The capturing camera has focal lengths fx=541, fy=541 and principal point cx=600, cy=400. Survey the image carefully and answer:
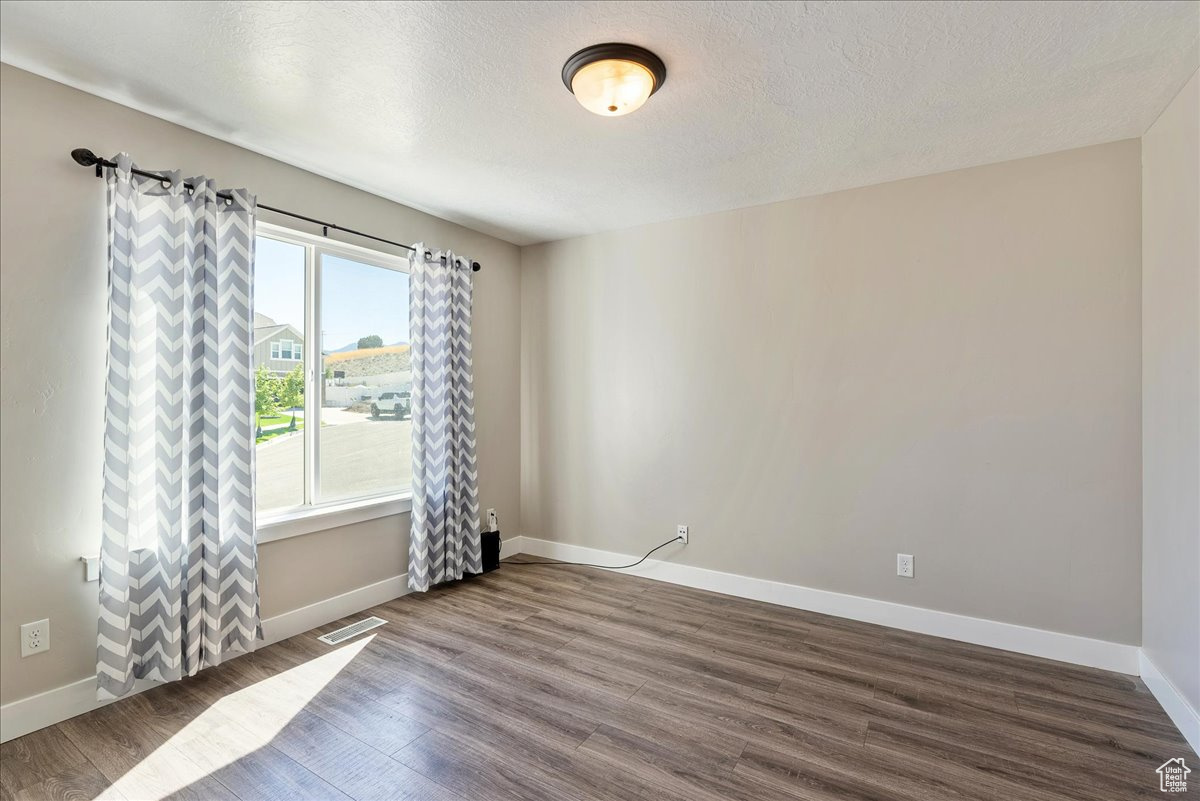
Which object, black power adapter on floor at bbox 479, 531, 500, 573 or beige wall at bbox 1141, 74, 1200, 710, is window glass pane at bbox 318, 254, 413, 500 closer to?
black power adapter on floor at bbox 479, 531, 500, 573

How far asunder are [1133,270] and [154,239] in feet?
14.4

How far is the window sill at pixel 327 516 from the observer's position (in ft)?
9.24

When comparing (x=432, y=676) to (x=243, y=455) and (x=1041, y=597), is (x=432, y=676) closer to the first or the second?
(x=243, y=455)

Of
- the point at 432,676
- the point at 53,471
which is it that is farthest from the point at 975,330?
the point at 53,471

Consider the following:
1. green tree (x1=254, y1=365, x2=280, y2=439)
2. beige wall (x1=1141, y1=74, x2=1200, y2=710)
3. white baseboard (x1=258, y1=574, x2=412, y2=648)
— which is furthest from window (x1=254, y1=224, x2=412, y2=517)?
beige wall (x1=1141, y1=74, x2=1200, y2=710)

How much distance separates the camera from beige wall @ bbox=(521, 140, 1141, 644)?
8.50 feet

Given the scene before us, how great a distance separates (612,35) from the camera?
185cm

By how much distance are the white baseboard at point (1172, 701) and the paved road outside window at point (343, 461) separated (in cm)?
387

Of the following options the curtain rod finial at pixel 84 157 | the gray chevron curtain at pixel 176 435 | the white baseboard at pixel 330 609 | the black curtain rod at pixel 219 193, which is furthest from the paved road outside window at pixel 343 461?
the curtain rod finial at pixel 84 157

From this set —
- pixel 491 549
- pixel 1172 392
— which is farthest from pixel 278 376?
pixel 1172 392

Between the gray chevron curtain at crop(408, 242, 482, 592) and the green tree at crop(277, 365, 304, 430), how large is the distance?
2.19 feet

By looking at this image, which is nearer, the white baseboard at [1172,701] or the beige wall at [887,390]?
the white baseboard at [1172,701]

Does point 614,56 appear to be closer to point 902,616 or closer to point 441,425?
point 441,425

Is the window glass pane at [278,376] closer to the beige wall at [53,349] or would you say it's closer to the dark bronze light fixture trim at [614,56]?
the beige wall at [53,349]
